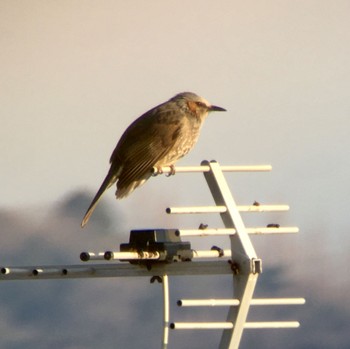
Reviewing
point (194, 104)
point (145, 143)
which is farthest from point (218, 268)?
point (194, 104)

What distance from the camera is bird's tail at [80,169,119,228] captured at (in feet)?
49.9

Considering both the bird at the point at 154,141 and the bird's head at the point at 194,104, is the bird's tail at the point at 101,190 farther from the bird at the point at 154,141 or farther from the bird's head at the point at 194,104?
the bird's head at the point at 194,104

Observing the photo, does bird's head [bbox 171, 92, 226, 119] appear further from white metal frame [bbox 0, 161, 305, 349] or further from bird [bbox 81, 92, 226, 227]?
white metal frame [bbox 0, 161, 305, 349]

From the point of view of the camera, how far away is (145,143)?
15695 mm

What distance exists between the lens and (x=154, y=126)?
15945 millimetres

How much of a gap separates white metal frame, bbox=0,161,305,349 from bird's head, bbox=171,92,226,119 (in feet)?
18.4

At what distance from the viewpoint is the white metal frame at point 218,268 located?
32.7 feet

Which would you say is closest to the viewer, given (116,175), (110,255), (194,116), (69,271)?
(110,255)

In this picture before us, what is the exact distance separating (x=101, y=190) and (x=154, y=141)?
3.19 feet

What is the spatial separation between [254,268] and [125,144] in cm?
615

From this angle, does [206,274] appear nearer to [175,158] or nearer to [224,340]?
[224,340]

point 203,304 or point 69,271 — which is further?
point 69,271

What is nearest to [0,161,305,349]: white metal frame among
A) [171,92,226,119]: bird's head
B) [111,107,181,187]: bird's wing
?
[111,107,181,187]: bird's wing

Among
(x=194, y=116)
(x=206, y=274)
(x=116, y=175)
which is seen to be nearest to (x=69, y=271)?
(x=206, y=274)
